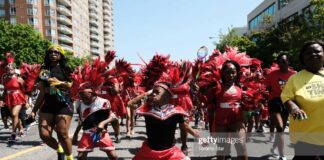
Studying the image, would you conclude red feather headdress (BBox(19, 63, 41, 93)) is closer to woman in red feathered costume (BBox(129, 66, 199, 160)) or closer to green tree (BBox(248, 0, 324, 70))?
woman in red feathered costume (BBox(129, 66, 199, 160))

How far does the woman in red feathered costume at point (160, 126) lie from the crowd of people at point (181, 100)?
1 centimetres

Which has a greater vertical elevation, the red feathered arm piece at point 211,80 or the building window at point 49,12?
the building window at point 49,12

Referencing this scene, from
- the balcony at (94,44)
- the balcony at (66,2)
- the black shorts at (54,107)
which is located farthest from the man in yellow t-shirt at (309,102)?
the balcony at (94,44)

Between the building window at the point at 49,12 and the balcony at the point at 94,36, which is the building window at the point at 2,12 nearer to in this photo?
the building window at the point at 49,12

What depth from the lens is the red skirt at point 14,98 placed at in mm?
10023

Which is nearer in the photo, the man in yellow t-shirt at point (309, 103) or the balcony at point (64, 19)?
the man in yellow t-shirt at point (309, 103)

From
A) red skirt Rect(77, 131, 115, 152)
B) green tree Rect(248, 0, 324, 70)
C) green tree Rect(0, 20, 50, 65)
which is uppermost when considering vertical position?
green tree Rect(0, 20, 50, 65)

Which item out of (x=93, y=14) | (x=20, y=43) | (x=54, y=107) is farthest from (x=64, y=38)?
(x=54, y=107)

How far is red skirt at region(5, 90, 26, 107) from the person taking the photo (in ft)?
32.9

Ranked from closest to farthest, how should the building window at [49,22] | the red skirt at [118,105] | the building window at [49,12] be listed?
the red skirt at [118,105] < the building window at [49,22] < the building window at [49,12]

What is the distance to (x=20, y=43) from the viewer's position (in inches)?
2047

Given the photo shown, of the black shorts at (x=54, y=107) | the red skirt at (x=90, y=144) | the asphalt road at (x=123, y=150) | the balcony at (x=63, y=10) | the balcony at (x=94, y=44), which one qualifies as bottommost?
the asphalt road at (x=123, y=150)

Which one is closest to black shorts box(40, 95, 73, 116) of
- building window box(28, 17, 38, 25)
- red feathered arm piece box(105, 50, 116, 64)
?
red feathered arm piece box(105, 50, 116, 64)

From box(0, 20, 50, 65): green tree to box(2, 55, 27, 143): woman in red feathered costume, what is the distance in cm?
4159
